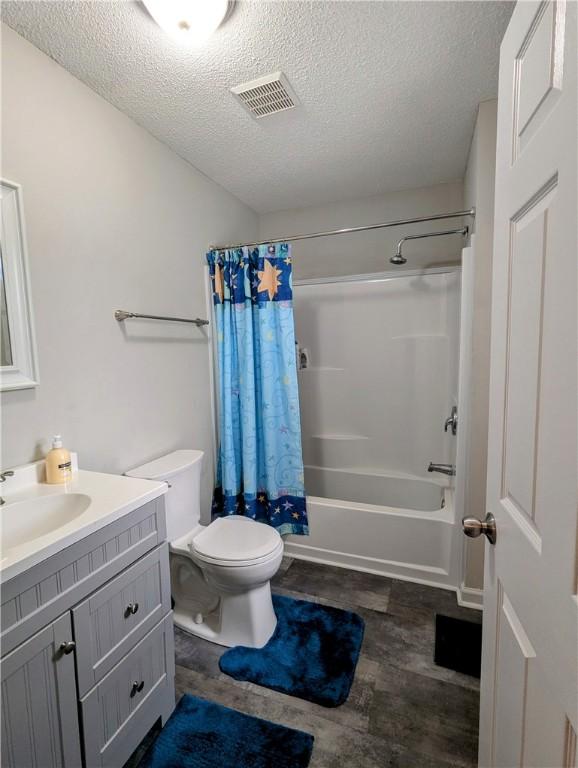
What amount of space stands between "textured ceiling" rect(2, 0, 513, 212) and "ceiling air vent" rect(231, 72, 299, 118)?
3 cm

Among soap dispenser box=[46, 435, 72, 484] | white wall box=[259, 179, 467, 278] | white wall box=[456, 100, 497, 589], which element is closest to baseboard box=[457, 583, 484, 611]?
white wall box=[456, 100, 497, 589]

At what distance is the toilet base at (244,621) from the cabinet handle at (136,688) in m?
0.52

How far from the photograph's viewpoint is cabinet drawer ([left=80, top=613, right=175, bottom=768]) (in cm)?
101

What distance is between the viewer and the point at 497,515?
0.81 metres

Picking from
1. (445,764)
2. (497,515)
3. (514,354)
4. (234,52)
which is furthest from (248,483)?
(234,52)

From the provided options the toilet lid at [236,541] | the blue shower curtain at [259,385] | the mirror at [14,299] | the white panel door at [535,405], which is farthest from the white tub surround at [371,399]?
the mirror at [14,299]

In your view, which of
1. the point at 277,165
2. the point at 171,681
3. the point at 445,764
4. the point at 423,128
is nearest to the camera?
the point at 445,764

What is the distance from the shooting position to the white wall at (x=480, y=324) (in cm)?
169

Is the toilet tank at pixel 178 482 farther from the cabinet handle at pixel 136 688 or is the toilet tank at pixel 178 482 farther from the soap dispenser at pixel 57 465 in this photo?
the cabinet handle at pixel 136 688

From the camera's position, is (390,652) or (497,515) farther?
(390,652)

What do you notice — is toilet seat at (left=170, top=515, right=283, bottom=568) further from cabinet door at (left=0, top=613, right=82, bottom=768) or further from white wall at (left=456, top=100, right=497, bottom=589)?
white wall at (left=456, top=100, right=497, bottom=589)

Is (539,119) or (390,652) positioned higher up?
(539,119)

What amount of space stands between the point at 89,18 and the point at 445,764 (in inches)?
106

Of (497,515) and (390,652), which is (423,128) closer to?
(497,515)
